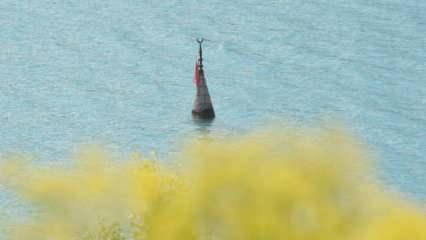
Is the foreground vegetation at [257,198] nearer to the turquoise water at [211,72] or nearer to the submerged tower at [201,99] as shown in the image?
the turquoise water at [211,72]

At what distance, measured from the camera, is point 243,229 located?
1805cm

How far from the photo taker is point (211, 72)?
245 feet

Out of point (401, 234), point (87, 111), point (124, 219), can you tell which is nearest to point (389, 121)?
point (87, 111)

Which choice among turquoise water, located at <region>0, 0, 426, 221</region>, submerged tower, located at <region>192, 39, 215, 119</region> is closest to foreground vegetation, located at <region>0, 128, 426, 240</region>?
turquoise water, located at <region>0, 0, 426, 221</region>

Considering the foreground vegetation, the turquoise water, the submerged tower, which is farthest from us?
the submerged tower

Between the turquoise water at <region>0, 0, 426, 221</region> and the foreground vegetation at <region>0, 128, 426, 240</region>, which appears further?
the turquoise water at <region>0, 0, 426, 221</region>

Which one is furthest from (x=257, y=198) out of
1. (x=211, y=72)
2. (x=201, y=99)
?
(x=211, y=72)

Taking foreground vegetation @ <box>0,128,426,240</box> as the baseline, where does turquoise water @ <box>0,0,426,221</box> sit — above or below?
below

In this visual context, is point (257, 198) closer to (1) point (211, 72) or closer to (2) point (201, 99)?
(2) point (201, 99)

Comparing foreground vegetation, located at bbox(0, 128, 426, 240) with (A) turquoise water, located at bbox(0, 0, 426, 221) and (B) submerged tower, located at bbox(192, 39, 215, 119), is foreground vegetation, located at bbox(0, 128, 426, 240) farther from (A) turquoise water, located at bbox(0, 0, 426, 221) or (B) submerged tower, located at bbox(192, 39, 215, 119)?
(B) submerged tower, located at bbox(192, 39, 215, 119)

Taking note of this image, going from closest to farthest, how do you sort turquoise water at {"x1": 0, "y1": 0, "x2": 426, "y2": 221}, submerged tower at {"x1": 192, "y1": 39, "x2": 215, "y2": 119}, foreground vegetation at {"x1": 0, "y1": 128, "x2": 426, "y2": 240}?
1. foreground vegetation at {"x1": 0, "y1": 128, "x2": 426, "y2": 240}
2. turquoise water at {"x1": 0, "y1": 0, "x2": 426, "y2": 221}
3. submerged tower at {"x1": 192, "y1": 39, "x2": 215, "y2": 119}

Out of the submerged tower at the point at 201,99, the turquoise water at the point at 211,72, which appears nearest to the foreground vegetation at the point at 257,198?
the turquoise water at the point at 211,72

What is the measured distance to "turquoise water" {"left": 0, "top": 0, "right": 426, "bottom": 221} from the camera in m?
64.7

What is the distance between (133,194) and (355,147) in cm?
357
